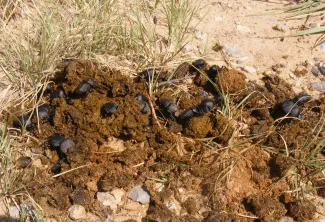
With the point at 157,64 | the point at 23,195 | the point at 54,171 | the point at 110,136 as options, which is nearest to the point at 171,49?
the point at 157,64

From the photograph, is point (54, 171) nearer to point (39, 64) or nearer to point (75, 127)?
point (75, 127)

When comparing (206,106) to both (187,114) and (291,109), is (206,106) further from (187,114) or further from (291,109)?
(291,109)

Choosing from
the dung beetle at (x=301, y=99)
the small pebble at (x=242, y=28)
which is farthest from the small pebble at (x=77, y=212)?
the small pebble at (x=242, y=28)

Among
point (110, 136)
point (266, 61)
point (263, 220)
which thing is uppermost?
point (266, 61)

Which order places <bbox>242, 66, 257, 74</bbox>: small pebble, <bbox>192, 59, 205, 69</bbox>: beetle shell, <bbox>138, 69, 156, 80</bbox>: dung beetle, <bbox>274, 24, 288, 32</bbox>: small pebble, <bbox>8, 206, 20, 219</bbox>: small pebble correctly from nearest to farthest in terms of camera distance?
<bbox>8, 206, 20, 219</bbox>: small pebble → <bbox>138, 69, 156, 80</bbox>: dung beetle → <bbox>192, 59, 205, 69</bbox>: beetle shell → <bbox>242, 66, 257, 74</bbox>: small pebble → <bbox>274, 24, 288, 32</bbox>: small pebble

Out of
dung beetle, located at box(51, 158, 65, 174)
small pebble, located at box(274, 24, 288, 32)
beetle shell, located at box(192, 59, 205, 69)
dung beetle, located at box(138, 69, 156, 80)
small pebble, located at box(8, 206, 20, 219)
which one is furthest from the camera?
small pebble, located at box(274, 24, 288, 32)

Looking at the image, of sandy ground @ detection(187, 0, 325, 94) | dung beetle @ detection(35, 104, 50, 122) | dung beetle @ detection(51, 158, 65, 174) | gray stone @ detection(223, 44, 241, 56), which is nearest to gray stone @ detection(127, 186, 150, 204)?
dung beetle @ detection(51, 158, 65, 174)

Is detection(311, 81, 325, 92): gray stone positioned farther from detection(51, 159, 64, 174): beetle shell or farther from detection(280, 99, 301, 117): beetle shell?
detection(51, 159, 64, 174): beetle shell
